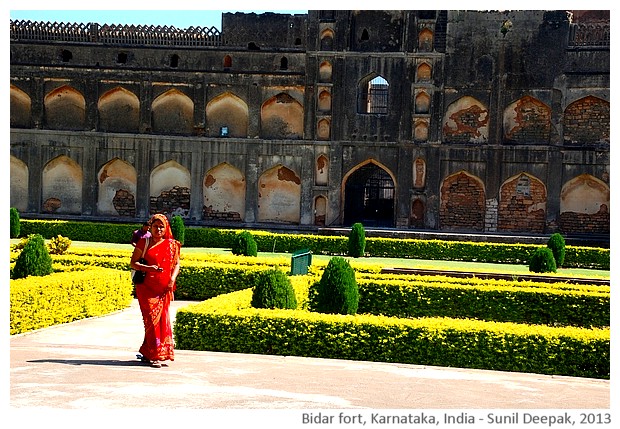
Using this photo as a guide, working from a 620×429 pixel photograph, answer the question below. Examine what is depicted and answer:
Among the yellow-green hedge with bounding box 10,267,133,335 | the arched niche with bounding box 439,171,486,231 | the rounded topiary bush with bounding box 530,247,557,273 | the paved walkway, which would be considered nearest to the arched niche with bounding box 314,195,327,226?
the arched niche with bounding box 439,171,486,231

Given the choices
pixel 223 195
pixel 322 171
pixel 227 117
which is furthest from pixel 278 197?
pixel 227 117

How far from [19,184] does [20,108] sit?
226 cm

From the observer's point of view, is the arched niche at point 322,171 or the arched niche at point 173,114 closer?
the arched niche at point 322,171

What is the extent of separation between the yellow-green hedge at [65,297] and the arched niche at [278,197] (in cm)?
1345

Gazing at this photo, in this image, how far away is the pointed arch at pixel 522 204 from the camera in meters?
26.6

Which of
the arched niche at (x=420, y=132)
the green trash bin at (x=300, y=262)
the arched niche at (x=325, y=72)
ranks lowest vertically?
the green trash bin at (x=300, y=262)

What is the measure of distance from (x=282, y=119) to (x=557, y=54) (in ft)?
26.4

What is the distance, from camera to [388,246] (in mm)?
22531

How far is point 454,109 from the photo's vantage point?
89.0 ft

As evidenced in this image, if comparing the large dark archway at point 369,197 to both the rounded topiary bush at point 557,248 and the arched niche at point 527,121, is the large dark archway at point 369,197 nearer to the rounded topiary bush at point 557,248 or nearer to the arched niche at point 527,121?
the arched niche at point 527,121

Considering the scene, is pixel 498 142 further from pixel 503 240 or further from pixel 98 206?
pixel 98 206

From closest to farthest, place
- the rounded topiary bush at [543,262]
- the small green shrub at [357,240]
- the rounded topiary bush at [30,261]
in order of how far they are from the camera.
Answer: the rounded topiary bush at [30,261], the rounded topiary bush at [543,262], the small green shrub at [357,240]

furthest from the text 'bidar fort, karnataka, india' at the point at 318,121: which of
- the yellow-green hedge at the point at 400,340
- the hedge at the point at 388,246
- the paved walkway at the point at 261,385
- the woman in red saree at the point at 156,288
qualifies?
the woman in red saree at the point at 156,288

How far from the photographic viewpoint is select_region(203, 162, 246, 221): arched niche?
27.7m
